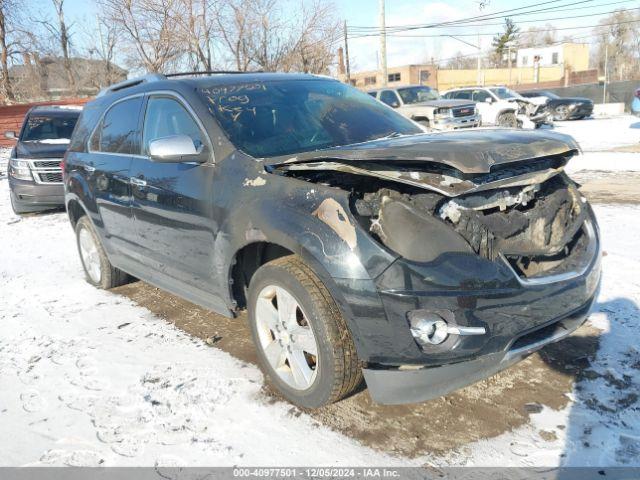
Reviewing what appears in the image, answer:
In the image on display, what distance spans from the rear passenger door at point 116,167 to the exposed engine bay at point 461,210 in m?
1.79

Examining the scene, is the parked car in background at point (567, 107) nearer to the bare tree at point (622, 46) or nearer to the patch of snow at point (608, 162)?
the patch of snow at point (608, 162)

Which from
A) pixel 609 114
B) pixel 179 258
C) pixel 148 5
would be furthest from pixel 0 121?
pixel 609 114

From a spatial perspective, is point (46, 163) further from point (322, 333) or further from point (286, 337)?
point (322, 333)

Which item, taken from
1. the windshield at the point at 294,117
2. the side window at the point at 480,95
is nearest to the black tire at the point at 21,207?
the windshield at the point at 294,117

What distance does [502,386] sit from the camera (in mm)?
2941

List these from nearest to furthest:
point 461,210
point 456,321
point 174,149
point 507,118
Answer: point 456,321 < point 461,210 < point 174,149 < point 507,118

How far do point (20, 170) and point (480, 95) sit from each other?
16.3 m

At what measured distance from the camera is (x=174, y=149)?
3.12 metres

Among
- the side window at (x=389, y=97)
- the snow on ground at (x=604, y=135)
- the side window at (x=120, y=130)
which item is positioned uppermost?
the side window at (x=389, y=97)

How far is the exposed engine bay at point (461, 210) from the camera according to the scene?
7.82ft

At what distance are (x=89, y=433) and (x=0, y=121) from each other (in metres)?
29.3

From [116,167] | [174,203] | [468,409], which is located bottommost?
[468,409]

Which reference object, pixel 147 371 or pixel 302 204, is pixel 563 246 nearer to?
pixel 302 204

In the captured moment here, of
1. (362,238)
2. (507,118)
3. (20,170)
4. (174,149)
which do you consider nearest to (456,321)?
(362,238)
